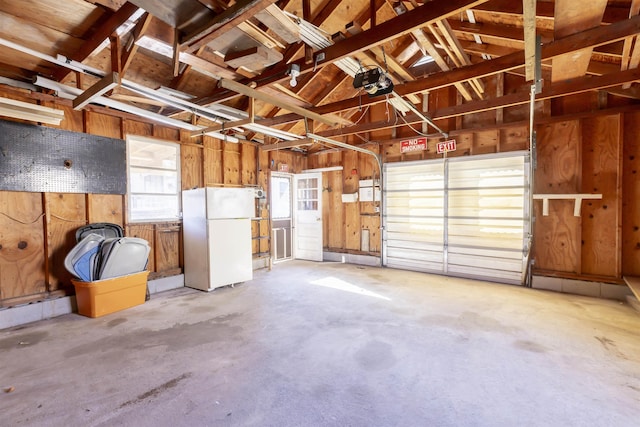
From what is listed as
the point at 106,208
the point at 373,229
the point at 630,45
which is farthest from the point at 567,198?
the point at 106,208

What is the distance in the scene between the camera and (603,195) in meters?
4.28

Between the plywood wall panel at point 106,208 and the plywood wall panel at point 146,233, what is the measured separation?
16 centimetres

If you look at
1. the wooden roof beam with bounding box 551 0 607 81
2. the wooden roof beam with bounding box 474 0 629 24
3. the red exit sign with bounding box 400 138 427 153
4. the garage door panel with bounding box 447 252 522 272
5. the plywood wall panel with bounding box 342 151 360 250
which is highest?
the wooden roof beam with bounding box 474 0 629 24

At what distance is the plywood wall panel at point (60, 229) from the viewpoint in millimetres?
3738

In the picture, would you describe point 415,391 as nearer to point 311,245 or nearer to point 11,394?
point 11,394

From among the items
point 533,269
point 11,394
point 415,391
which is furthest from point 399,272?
point 11,394

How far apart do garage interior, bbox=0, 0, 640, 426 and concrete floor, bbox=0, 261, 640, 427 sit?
2cm

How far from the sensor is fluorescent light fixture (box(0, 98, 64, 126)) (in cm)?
309

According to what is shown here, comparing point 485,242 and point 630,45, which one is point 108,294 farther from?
point 630,45

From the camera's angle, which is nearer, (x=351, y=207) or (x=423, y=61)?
(x=423, y=61)

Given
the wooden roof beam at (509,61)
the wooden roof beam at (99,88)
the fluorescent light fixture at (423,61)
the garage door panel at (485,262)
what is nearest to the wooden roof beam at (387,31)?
the wooden roof beam at (509,61)

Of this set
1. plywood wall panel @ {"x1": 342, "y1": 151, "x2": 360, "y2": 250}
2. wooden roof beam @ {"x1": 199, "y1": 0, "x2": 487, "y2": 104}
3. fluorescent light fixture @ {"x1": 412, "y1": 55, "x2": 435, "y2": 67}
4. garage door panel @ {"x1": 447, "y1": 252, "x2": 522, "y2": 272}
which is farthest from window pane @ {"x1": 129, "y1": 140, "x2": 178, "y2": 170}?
garage door panel @ {"x1": 447, "y1": 252, "x2": 522, "y2": 272}

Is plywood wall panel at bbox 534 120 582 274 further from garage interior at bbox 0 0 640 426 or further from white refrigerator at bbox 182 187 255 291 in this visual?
white refrigerator at bbox 182 187 255 291

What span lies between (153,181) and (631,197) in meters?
7.21
